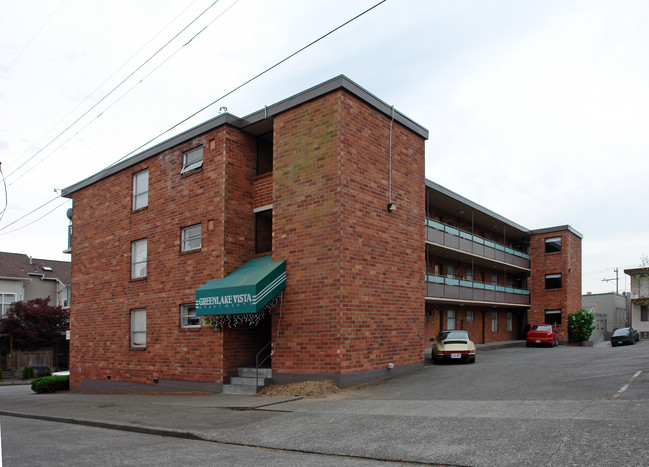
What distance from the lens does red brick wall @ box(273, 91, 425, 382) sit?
14.0m

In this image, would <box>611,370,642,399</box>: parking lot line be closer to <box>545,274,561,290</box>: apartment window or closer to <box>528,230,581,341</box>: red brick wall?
<box>528,230,581,341</box>: red brick wall

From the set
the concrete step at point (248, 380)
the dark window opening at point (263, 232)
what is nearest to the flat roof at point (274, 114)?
the dark window opening at point (263, 232)

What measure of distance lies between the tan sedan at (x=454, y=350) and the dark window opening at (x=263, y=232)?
288 inches

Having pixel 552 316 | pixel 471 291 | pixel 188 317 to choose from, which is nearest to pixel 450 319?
pixel 471 291

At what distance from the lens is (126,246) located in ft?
66.6

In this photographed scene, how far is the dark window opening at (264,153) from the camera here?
17875 mm

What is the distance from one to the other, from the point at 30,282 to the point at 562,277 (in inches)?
1737

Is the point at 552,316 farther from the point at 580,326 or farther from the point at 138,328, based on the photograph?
the point at 138,328

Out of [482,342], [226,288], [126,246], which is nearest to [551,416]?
[226,288]

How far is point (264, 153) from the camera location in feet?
59.4

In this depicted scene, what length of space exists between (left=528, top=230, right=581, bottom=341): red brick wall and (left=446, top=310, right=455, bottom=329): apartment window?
11942 mm

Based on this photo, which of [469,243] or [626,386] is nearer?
[626,386]

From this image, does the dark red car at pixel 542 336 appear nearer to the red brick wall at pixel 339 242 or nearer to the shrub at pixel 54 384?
the red brick wall at pixel 339 242

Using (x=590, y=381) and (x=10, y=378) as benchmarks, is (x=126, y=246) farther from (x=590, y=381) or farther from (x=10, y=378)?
(x=10, y=378)
